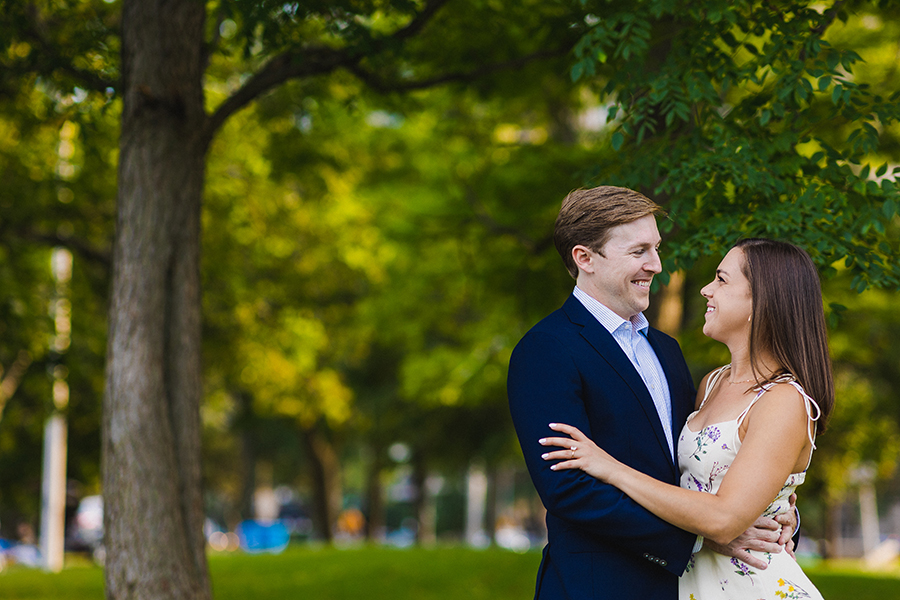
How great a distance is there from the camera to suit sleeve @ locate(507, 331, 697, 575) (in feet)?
8.31

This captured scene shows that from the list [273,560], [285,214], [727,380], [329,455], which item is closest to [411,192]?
[285,214]

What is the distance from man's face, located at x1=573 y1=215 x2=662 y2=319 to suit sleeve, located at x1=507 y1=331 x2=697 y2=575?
26 cm

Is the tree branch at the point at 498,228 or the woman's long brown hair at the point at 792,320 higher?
the tree branch at the point at 498,228

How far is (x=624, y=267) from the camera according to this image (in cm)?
278

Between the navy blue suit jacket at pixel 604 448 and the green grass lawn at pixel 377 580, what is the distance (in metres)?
8.20

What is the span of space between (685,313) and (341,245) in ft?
18.9

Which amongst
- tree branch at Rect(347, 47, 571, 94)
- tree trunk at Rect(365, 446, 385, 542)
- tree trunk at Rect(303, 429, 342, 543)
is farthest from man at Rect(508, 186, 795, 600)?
tree trunk at Rect(365, 446, 385, 542)

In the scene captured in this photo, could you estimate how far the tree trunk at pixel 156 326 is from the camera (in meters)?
5.51

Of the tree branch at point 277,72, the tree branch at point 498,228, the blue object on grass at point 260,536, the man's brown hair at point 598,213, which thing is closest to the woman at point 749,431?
the man's brown hair at point 598,213

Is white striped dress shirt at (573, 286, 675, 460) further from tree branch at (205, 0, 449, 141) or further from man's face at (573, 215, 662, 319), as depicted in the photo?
tree branch at (205, 0, 449, 141)

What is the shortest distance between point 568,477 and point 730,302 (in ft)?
2.82

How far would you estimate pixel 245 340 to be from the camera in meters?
12.3

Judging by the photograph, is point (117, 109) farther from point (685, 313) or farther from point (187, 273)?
point (685, 313)

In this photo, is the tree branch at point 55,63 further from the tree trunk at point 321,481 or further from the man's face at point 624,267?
the tree trunk at point 321,481
